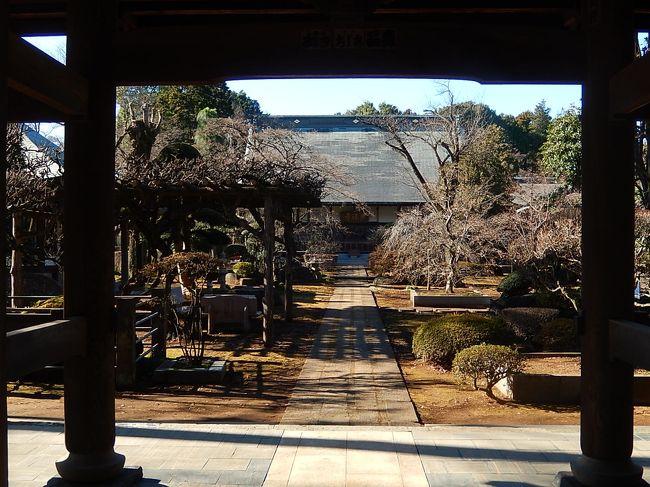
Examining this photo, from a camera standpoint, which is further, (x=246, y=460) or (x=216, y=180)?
(x=216, y=180)

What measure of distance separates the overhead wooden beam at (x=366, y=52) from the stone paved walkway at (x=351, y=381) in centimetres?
440

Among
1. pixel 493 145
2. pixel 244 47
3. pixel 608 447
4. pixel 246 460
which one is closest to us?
pixel 608 447

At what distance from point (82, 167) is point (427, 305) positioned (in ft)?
52.2

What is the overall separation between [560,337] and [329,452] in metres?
6.73

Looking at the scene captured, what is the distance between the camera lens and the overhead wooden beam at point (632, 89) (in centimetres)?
366

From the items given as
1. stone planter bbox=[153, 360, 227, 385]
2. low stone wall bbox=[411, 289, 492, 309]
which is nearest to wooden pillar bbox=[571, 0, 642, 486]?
stone planter bbox=[153, 360, 227, 385]

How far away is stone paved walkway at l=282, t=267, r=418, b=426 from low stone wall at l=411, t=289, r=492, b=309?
2.68 metres

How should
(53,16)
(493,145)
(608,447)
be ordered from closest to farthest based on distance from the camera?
(608,447) → (53,16) → (493,145)

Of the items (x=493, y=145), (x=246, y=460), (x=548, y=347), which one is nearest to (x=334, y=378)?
(x=548, y=347)

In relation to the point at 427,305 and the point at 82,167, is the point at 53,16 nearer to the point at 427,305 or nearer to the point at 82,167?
the point at 82,167

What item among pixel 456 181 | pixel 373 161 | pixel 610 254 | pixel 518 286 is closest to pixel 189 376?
pixel 610 254

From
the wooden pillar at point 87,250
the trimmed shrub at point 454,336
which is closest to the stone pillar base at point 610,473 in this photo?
the wooden pillar at point 87,250

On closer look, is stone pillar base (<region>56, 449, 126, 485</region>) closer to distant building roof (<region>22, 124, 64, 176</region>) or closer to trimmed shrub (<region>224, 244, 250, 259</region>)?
distant building roof (<region>22, 124, 64, 176</region>)

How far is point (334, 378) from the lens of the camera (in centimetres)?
1031
